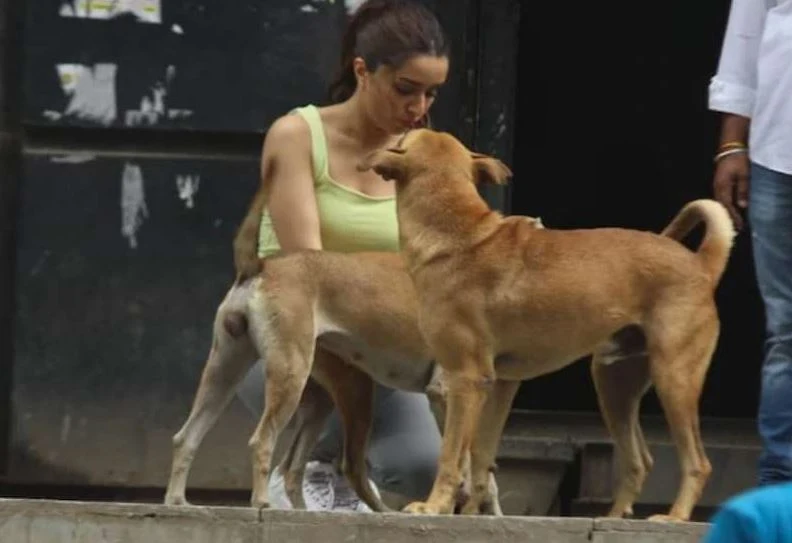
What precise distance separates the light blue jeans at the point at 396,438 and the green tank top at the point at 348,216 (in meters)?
0.38

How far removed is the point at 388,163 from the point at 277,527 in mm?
956

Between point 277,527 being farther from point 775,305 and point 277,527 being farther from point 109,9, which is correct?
point 109,9

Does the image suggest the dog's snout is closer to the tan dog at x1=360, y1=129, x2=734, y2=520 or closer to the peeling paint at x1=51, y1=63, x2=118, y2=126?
the tan dog at x1=360, y1=129, x2=734, y2=520

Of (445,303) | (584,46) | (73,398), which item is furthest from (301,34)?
(584,46)

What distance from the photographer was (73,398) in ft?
24.3

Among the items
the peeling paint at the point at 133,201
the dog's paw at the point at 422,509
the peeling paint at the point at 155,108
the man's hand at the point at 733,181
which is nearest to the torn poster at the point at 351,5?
the peeling paint at the point at 155,108

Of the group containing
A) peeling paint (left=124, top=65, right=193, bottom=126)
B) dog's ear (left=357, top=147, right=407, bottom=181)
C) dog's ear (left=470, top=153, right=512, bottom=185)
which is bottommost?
peeling paint (left=124, top=65, right=193, bottom=126)

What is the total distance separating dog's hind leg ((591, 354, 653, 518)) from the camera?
5.97 meters

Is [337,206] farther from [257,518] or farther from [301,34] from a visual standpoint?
[301,34]

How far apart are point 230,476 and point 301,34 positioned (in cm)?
147

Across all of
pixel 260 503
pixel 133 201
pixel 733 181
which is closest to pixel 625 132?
pixel 133 201

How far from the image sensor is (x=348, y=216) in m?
5.97

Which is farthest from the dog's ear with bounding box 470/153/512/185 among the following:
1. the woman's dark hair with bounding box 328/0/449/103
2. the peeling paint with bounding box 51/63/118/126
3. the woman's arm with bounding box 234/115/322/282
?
the peeling paint with bounding box 51/63/118/126

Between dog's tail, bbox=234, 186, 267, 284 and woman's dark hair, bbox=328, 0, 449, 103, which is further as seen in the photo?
woman's dark hair, bbox=328, 0, 449, 103
